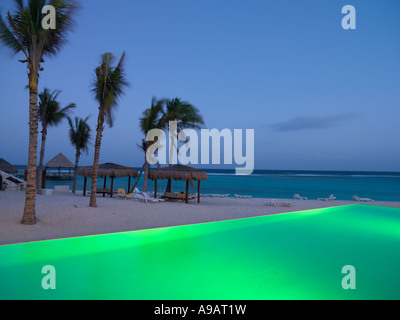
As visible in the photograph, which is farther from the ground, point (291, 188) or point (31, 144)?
point (31, 144)

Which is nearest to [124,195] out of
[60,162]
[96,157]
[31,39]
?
[96,157]

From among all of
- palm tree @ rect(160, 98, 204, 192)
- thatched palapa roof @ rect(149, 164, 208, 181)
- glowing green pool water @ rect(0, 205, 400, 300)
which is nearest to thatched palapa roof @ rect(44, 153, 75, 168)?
palm tree @ rect(160, 98, 204, 192)

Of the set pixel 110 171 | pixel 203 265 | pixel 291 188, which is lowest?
pixel 203 265

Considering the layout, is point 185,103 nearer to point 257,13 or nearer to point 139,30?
point 139,30

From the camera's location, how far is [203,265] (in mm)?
4684

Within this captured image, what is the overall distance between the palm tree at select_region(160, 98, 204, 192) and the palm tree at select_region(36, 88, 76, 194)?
5.41 meters

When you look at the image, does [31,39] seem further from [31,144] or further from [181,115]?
[181,115]

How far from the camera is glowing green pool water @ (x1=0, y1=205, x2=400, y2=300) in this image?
363cm

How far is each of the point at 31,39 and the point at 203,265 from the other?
20.7 ft

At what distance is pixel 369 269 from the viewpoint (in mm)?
4656

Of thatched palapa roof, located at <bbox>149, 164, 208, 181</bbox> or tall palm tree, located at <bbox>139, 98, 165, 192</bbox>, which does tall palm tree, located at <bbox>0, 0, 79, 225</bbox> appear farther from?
tall palm tree, located at <bbox>139, 98, 165, 192</bbox>
